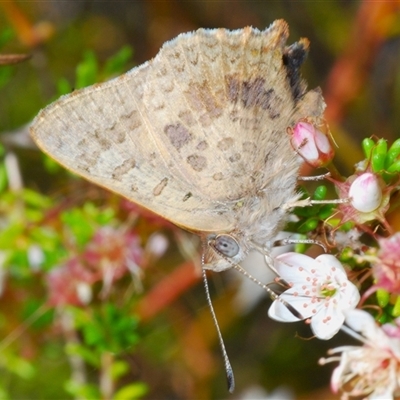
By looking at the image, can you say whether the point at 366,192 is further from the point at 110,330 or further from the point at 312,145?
the point at 110,330

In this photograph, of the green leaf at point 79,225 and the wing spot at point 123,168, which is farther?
the green leaf at point 79,225

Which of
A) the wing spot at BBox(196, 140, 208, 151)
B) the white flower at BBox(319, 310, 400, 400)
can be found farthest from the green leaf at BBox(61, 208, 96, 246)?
the white flower at BBox(319, 310, 400, 400)

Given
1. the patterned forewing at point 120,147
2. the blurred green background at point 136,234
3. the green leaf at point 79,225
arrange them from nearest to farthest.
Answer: the patterned forewing at point 120,147, the green leaf at point 79,225, the blurred green background at point 136,234

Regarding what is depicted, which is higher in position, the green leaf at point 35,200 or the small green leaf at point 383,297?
the green leaf at point 35,200

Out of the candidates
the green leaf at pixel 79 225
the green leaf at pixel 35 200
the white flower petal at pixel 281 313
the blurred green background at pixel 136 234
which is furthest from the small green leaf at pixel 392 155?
the green leaf at pixel 35 200

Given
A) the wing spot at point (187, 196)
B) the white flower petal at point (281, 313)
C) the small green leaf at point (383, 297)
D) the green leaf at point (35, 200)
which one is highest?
the green leaf at point (35, 200)

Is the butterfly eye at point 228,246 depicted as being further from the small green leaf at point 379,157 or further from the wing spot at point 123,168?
the small green leaf at point 379,157

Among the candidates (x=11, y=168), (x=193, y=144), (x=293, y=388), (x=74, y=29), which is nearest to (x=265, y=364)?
(x=293, y=388)
